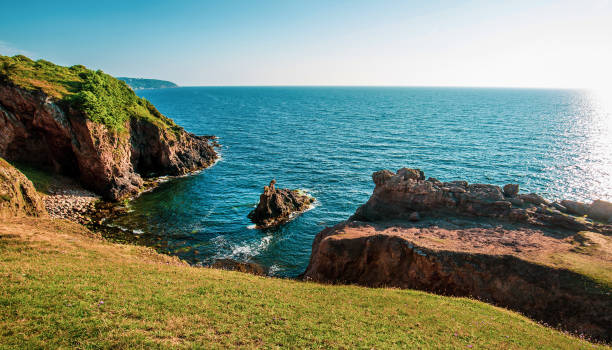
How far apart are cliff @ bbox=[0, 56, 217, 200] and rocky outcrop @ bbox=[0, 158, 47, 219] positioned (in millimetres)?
18272

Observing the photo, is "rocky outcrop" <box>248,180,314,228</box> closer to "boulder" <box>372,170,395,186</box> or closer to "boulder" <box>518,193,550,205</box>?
"boulder" <box>372,170,395,186</box>

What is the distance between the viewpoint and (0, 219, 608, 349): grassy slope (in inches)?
543

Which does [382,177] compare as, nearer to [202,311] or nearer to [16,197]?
[202,311]

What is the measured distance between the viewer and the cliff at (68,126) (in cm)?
4797

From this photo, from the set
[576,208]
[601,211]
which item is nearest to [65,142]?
[576,208]

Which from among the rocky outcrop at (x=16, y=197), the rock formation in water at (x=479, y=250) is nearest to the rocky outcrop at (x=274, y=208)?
the rock formation in water at (x=479, y=250)

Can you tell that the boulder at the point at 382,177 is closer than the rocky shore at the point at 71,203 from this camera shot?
Yes

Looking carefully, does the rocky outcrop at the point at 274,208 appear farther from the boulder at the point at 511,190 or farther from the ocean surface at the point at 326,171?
the boulder at the point at 511,190

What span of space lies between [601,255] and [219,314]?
28.2m

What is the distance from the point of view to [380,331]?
647 inches

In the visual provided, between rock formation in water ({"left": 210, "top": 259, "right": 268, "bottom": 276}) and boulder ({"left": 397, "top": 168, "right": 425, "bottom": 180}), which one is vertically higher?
boulder ({"left": 397, "top": 168, "right": 425, "bottom": 180})

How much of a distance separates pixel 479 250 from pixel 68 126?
199 ft

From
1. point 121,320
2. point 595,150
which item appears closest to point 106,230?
point 121,320

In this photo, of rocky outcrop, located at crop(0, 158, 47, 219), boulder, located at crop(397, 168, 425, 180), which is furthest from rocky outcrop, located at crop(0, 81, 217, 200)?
boulder, located at crop(397, 168, 425, 180)
